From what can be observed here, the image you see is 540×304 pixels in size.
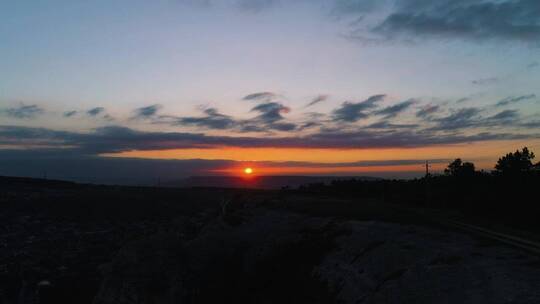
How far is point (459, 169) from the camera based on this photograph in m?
76.6

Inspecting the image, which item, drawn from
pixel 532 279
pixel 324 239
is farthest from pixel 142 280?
pixel 532 279

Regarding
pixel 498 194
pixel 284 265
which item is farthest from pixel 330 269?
pixel 498 194

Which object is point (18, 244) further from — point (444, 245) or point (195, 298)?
point (444, 245)

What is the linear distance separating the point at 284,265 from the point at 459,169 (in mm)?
53268

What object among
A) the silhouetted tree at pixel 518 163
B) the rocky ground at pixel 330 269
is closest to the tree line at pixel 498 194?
the silhouetted tree at pixel 518 163

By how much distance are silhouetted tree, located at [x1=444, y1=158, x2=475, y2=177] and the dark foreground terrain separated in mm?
34198

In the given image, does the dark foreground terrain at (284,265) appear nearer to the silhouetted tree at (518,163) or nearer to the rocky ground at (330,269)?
the rocky ground at (330,269)

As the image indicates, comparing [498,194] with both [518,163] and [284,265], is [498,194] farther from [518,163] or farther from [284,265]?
[284,265]

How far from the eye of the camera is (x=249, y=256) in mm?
38219

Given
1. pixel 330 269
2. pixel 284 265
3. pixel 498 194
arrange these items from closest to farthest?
pixel 330 269, pixel 284 265, pixel 498 194

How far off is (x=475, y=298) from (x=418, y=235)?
43.6 feet

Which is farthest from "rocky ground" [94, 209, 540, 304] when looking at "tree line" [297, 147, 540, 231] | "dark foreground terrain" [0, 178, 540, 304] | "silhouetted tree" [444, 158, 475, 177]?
"silhouetted tree" [444, 158, 475, 177]

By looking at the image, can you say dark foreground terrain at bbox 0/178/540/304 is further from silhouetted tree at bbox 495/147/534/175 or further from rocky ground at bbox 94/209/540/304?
silhouetted tree at bbox 495/147/534/175

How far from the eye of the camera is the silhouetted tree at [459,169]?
74.4 metres
